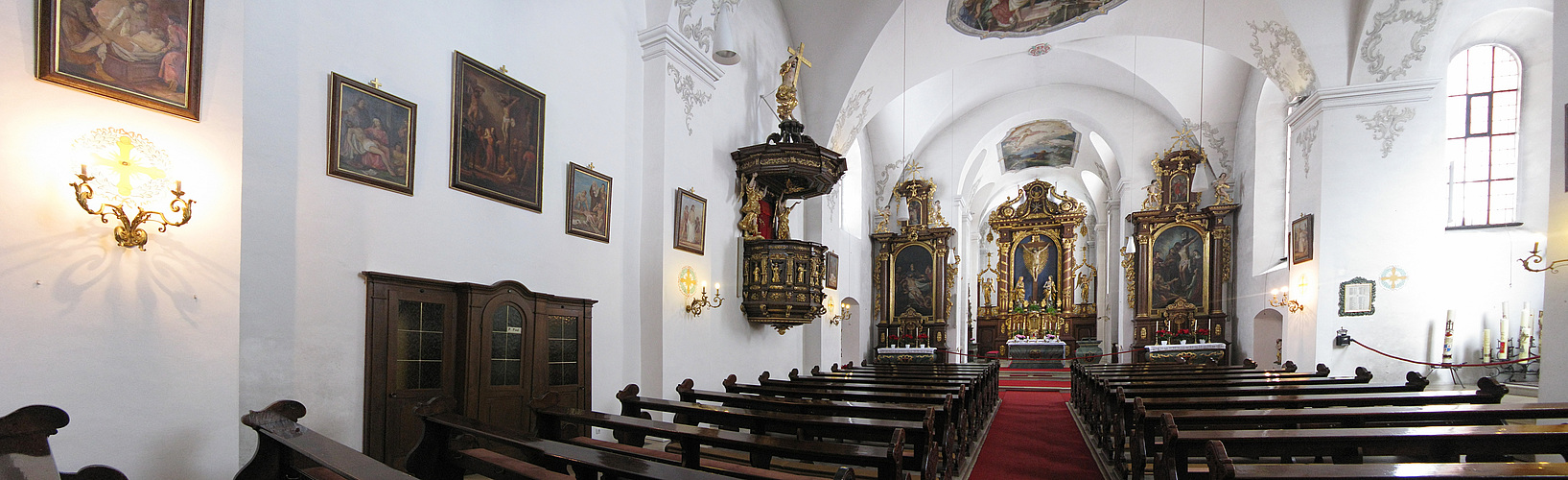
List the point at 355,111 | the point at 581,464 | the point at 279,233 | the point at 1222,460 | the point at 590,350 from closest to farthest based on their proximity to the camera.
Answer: the point at 1222,460 → the point at 581,464 → the point at 279,233 → the point at 355,111 → the point at 590,350

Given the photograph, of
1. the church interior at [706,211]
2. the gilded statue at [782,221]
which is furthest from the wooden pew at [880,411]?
the gilded statue at [782,221]

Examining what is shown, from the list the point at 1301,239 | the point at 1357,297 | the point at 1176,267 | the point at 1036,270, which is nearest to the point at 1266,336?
the point at 1176,267

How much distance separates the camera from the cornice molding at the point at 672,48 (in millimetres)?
8422

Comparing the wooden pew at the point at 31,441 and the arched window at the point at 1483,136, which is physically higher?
the arched window at the point at 1483,136

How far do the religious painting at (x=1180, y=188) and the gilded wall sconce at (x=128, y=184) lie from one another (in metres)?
17.4

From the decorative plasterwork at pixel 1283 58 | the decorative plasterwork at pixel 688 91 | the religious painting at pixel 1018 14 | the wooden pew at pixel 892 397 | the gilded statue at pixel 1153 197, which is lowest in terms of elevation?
the wooden pew at pixel 892 397

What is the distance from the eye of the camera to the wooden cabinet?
210 inches

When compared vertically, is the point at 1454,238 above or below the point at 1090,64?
below

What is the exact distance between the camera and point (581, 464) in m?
3.07

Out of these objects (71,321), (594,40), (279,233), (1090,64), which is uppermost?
(1090,64)

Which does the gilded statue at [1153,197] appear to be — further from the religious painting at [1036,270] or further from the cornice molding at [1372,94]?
the religious painting at [1036,270]

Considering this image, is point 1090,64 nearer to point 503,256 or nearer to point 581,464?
point 503,256

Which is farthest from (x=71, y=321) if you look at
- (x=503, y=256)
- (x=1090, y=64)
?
(x=1090, y=64)

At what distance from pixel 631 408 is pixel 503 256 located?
6.24ft
